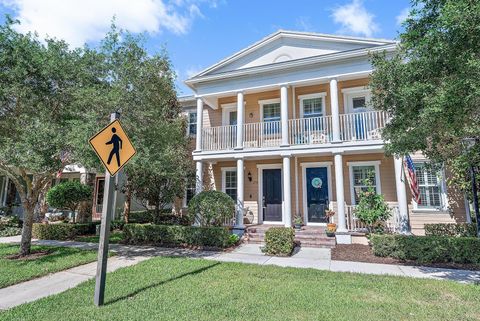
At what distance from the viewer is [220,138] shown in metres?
13.6

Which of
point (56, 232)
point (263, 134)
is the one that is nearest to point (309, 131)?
point (263, 134)

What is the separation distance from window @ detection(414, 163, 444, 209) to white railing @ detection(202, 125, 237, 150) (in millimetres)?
8006

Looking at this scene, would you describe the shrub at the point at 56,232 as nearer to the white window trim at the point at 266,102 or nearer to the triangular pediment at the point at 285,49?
the triangular pediment at the point at 285,49

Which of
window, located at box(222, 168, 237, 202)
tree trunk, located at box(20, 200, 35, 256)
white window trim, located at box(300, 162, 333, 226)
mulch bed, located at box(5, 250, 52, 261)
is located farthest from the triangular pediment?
mulch bed, located at box(5, 250, 52, 261)

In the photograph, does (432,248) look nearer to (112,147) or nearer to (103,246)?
(103,246)

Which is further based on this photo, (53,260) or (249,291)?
(53,260)

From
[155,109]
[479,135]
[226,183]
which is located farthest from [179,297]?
[226,183]

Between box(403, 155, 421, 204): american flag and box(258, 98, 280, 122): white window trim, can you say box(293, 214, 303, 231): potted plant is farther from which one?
box(258, 98, 280, 122): white window trim

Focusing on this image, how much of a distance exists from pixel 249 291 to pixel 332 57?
375 inches

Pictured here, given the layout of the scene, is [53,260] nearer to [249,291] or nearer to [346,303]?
[249,291]

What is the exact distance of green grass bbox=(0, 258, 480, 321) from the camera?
4.34m

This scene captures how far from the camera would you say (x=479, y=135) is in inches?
222

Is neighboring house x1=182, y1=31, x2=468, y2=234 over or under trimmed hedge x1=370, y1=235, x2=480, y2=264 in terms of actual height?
over

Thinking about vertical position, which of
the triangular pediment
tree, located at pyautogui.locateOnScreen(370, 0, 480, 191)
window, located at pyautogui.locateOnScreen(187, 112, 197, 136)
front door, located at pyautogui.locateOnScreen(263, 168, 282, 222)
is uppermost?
the triangular pediment
